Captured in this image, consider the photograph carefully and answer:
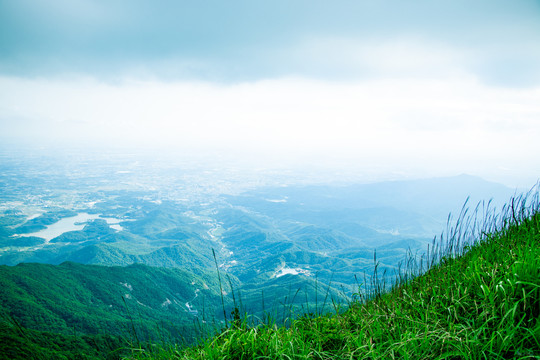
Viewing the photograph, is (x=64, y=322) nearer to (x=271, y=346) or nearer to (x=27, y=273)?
(x=27, y=273)

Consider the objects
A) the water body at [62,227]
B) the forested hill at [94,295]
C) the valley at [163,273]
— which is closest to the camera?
the valley at [163,273]

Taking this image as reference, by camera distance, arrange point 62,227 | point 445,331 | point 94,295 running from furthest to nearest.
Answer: point 62,227
point 94,295
point 445,331

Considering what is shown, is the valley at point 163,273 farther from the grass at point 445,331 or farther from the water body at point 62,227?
the water body at point 62,227

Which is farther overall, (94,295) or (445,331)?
(94,295)

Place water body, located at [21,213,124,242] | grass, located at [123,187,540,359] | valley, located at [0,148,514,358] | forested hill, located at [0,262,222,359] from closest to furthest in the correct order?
grass, located at [123,187,540,359]
valley, located at [0,148,514,358]
forested hill, located at [0,262,222,359]
water body, located at [21,213,124,242]

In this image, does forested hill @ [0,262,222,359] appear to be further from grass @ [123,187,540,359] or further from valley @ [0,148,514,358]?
grass @ [123,187,540,359]

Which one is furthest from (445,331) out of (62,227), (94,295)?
(62,227)

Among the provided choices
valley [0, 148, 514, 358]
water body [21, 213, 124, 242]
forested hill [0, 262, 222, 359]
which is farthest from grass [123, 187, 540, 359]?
water body [21, 213, 124, 242]

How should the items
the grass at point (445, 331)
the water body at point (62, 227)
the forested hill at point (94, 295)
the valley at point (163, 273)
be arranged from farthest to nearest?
the water body at point (62, 227)
the forested hill at point (94, 295)
the valley at point (163, 273)
the grass at point (445, 331)

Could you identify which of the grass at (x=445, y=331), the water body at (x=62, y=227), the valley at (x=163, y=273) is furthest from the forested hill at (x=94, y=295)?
the water body at (x=62, y=227)

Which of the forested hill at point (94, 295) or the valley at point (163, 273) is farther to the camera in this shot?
the forested hill at point (94, 295)

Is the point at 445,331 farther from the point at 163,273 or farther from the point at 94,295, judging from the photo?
the point at 163,273
